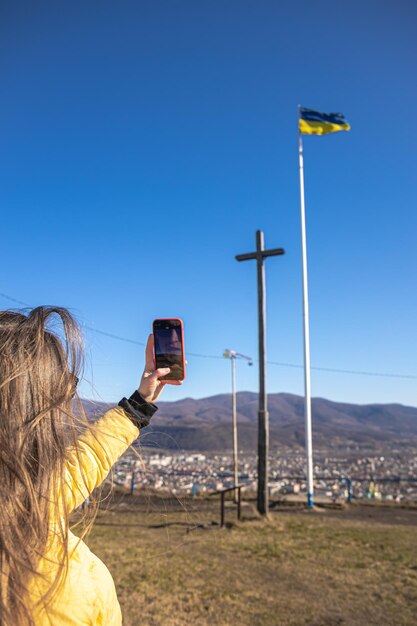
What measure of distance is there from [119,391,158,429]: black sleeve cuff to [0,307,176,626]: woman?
30cm

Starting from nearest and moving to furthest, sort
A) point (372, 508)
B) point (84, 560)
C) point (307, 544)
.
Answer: point (84, 560)
point (307, 544)
point (372, 508)

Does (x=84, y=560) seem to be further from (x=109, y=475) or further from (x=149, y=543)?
(x=149, y=543)

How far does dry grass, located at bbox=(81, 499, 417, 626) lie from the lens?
5.26 meters

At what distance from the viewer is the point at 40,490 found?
123 centimetres

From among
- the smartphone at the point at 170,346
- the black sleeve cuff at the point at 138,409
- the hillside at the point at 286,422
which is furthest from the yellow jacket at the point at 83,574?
the hillside at the point at 286,422

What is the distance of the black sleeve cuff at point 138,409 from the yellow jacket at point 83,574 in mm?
142

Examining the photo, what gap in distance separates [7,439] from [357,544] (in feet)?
30.7

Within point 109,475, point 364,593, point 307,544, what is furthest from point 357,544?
point 109,475

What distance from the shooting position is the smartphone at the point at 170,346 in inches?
74.5

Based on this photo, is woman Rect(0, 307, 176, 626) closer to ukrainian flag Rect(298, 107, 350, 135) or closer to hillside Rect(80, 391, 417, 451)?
ukrainian flag Rect(298, 107, 350, 135)

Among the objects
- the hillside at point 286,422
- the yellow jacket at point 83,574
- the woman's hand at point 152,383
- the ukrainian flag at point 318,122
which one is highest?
the ukrainian flag at point 318,122

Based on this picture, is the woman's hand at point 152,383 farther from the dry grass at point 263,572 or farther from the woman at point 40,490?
the dry grass at point 263,572

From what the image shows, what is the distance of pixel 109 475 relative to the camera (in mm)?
1723

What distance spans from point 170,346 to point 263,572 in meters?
6.30
